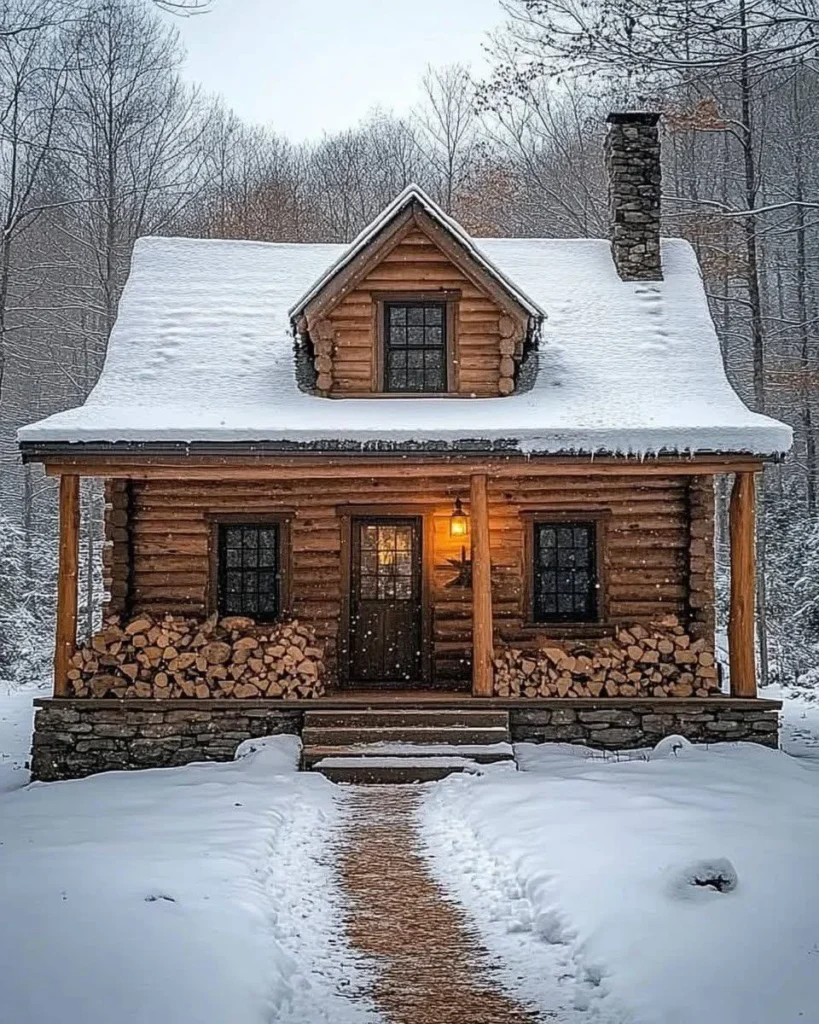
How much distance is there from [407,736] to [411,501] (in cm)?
343

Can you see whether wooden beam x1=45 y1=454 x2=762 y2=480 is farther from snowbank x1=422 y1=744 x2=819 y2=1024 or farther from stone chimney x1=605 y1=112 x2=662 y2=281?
stone chimney x1=605 y1=112 x2=662 y2=281

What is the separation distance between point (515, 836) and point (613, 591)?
5904 mm

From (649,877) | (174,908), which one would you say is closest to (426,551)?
(649,877)

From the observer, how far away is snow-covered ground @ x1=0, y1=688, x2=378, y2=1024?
541 centimetres

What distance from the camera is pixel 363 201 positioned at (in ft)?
113

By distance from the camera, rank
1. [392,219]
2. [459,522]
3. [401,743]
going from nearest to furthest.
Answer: [401,743] < [392,219] < [459,522]

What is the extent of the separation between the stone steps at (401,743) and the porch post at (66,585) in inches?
111

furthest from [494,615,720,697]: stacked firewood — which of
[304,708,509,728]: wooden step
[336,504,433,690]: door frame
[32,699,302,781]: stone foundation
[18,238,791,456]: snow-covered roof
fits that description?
[32,699,302,781]: stone foundation

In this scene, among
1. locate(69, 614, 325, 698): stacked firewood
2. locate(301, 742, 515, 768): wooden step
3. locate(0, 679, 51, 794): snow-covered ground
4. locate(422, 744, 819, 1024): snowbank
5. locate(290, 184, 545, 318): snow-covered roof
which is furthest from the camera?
locate(290, 184, 545, 318): snow-covered roof

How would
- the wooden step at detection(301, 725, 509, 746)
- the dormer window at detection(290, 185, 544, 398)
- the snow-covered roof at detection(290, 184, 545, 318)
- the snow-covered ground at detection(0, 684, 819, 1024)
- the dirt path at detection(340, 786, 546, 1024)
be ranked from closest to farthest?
the snow-covered ground at detection(0, 684, 819, 1024) → the dirt path at detection(340, 786, 546, 1024) → the wooden step at detection(301, 725, 509, 746) → the snow-covered roof at detection(290, 184, 545, 318) → the dormer window at detection(290, 185, 544, 398)

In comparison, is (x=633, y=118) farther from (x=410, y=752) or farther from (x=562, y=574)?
(x=410, y=752)

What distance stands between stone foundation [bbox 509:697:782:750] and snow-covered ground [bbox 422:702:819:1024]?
2.30 ft

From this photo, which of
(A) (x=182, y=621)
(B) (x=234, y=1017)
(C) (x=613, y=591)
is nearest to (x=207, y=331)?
(A) (x=182, y=621)

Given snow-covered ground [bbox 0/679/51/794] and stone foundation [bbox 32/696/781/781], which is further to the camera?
snow-covered ground [bbox 0/679/51/794]
